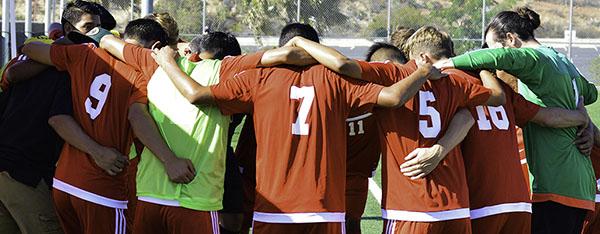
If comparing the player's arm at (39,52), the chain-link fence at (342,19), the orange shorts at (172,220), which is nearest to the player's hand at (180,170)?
the orange shorts at (172,220)

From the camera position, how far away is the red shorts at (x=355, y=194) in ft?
22.6

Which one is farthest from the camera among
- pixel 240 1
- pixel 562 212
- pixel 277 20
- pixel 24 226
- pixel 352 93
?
pixel 240 1

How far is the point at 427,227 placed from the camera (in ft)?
18.4

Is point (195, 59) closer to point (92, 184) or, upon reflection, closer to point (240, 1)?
point (92, 184)

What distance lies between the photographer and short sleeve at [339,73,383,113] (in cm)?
545

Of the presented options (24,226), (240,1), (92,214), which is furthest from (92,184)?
(240,1)

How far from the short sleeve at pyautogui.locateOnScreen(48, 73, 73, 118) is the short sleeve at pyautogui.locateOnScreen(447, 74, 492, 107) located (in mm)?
2227

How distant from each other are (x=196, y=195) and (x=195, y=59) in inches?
35.4

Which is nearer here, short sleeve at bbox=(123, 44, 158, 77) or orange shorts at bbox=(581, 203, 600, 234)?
short sleeve at bbox=(123, 44, 158, 77)

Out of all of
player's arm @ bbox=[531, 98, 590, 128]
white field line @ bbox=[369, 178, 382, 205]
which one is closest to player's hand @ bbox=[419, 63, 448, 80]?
player's arm @ bbox=[531, 98, 590, 128]

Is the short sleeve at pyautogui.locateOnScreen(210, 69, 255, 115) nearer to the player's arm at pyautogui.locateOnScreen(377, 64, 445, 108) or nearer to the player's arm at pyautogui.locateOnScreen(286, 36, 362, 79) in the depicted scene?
the player's arm at pyautogui.locateOnScreen(286, 36, 362, 79)

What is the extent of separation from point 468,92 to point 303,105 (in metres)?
1.03

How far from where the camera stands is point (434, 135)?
5.64 m

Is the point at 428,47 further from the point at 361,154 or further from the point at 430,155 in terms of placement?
the point at 361,154
